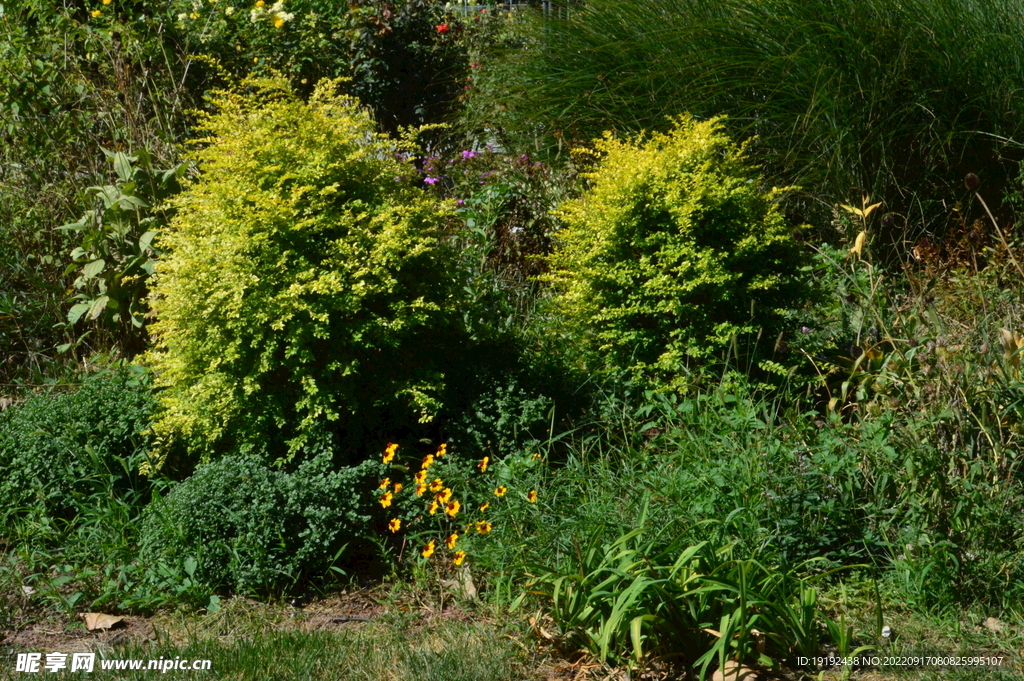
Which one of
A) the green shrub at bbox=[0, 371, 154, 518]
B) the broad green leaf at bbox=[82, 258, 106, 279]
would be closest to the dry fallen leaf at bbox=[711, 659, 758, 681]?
the green shrub at bbox=[0, 371, 154, 518]

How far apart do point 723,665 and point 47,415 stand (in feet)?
11.0

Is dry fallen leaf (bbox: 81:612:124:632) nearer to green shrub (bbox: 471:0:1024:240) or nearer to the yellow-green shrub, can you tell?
the yellow-green shrub

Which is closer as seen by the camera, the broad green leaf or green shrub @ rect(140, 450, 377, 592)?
green shrub @ rect(140, 450, 377, 592)

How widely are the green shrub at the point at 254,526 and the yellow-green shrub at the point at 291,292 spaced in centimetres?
31

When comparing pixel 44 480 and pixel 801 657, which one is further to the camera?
pixel 44 480

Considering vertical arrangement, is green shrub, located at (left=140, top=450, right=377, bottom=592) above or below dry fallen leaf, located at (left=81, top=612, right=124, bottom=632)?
above

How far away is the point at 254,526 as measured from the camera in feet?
12.3

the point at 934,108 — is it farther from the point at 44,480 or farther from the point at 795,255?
the point at 44,480

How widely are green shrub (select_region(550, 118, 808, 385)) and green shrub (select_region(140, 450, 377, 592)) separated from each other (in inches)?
60.5

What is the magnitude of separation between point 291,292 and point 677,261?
1.82 metres

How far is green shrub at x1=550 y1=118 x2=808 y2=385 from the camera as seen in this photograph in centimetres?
461

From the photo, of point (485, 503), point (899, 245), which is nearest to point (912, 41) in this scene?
point (899, 245)

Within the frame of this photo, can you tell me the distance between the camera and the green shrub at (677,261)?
15.1ft

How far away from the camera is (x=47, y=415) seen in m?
4.59
